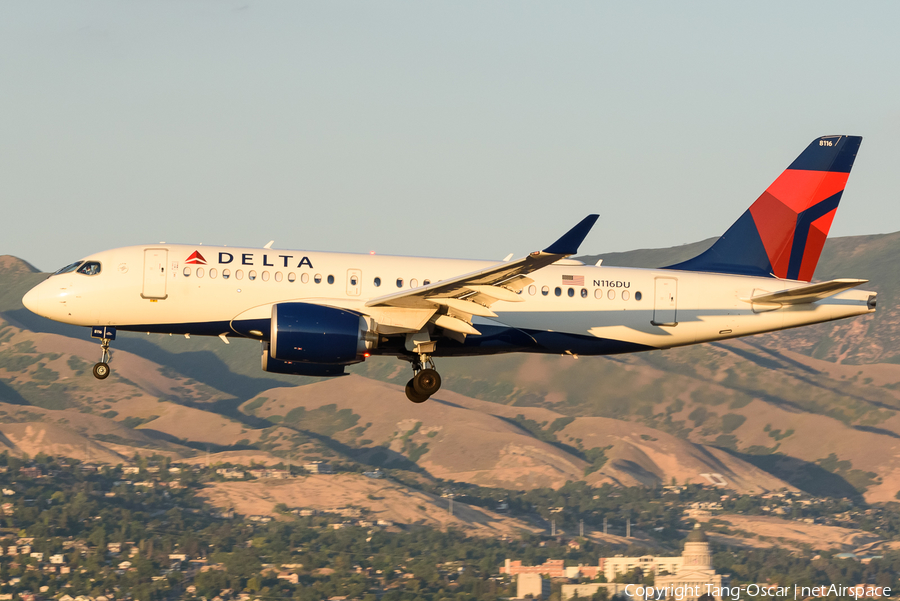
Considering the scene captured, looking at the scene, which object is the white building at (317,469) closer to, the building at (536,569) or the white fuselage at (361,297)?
the building at (536,569)

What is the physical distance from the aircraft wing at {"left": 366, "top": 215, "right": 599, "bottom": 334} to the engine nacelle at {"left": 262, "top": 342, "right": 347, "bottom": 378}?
3.46m

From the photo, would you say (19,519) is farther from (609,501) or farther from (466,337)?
(466,337)

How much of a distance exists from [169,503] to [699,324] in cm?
14500

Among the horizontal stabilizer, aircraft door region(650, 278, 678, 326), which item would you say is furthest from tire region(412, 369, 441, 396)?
the horizontal stabilizer

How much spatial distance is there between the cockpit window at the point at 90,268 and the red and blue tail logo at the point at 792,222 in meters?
19.7

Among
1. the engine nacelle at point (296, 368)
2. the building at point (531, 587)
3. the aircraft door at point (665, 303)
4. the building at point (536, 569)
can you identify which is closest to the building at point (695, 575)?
the building at point (536, 569)

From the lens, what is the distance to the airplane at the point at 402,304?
34.2 meters

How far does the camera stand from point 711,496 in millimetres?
198125

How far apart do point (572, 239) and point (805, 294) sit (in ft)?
34.6

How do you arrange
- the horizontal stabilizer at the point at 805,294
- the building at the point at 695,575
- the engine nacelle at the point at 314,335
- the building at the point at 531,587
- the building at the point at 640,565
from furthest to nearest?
1. the building at the point at 640,565
2. the building at the point at 695,575
3. the building at the point at 531,587
4. the horizontal stabilizer at the point at 805,294
5. the engine nacelle at the point at 314,335

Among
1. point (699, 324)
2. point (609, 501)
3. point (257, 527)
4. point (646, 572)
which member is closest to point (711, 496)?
point (609, 501)

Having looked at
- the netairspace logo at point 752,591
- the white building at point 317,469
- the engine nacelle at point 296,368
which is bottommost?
the netairspace logo at point 752,591

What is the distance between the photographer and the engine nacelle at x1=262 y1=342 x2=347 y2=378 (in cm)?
3628

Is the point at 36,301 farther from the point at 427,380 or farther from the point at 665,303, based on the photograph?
the point at 665,303
